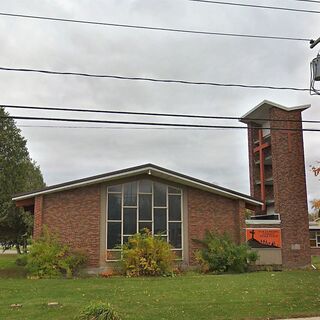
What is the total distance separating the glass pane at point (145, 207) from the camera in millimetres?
23047

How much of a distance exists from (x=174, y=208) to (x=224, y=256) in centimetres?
361

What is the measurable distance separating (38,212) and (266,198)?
21505 mm

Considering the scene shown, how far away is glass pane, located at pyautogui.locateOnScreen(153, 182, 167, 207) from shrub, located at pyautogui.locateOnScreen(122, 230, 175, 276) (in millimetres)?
2751

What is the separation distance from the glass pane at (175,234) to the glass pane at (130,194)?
2.27 metres

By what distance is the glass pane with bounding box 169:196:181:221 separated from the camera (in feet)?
76.8

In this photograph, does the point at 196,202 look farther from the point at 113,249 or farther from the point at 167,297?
the point at 167,297

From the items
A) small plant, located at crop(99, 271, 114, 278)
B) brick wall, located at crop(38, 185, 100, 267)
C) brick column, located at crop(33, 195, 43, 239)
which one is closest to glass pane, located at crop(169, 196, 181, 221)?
brick wall, located at crop(38, 185, 100, 267)

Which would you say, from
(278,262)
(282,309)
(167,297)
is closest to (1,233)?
(278,262)

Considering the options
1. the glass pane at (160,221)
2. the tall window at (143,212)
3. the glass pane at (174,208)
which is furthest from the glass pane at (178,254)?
the glass pane at (174,208)

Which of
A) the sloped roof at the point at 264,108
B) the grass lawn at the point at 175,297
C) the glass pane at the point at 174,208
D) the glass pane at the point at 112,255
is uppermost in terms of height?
the sloped roof at the point at 264,108

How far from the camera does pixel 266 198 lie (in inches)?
1468

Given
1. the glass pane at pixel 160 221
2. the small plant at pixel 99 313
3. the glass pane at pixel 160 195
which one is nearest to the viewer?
the small plant at pixel 99 313

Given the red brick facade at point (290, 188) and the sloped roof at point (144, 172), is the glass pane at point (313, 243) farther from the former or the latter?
the sloped roof at point (144, 172)

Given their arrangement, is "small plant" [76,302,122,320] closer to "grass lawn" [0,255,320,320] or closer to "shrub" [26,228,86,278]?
"grass lawn" [0,255,320,320]
